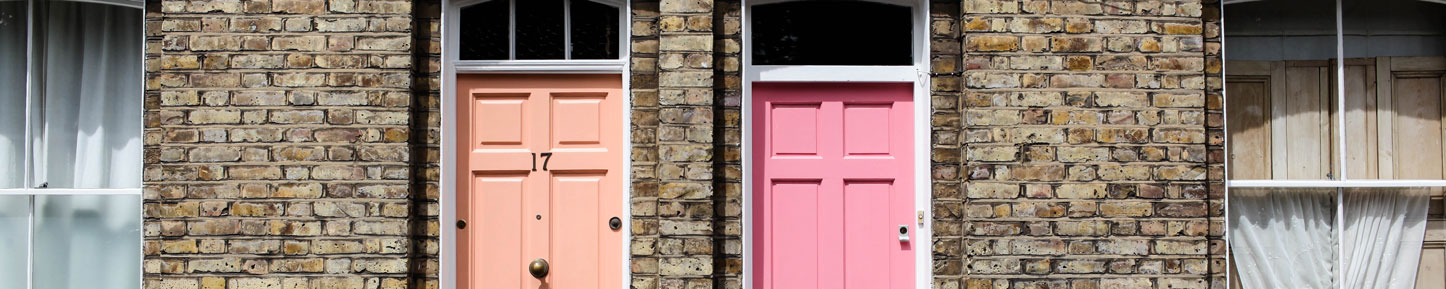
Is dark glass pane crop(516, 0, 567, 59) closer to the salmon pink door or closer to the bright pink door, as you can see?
the salmon pink door

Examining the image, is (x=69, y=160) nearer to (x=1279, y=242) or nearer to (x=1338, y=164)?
(x=1279, y=242)

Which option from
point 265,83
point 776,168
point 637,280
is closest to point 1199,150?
point 776,168

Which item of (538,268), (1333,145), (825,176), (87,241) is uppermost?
(1333,145)

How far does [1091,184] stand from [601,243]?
7.28 feet

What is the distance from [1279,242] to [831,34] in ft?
7.70

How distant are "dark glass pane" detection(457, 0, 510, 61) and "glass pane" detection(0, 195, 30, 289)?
7.25 ft

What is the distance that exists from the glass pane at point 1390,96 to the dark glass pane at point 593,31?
350 cm

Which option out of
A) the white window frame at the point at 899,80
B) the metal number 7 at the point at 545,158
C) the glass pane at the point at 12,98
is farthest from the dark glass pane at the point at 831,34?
the glass pane at the point at 12,98

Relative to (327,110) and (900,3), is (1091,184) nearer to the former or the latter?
(900,3)

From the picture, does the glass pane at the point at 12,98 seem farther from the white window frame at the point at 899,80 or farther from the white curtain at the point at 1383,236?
the white curtain at the point at 1383,236

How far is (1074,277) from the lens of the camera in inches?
164

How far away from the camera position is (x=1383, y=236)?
177 inches

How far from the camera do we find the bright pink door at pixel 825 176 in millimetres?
4402

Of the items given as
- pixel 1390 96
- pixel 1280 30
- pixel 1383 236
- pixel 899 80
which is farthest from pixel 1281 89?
pixel 899 80
